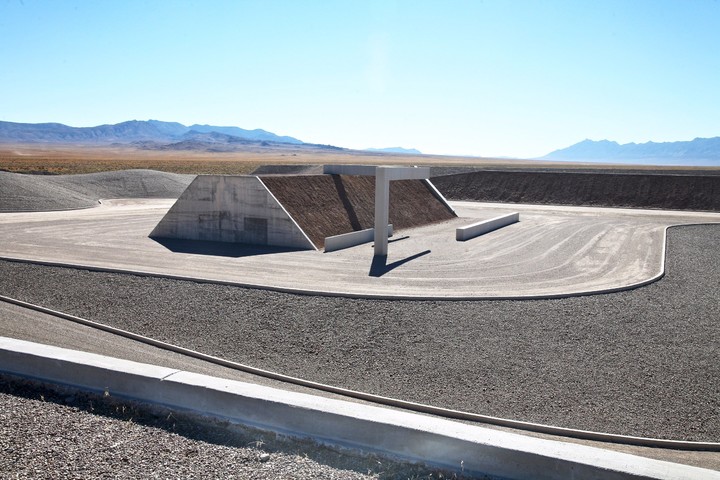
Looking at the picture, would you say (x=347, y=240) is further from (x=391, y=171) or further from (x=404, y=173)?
(x=404, y=173)

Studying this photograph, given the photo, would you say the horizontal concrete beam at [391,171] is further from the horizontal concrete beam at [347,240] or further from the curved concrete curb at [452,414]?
the curved concrete curb at [452,414]

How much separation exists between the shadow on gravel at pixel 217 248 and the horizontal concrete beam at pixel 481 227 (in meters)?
8.89

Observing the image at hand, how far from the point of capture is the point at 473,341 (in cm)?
1389

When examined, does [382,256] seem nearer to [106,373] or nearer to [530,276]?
[530,276]

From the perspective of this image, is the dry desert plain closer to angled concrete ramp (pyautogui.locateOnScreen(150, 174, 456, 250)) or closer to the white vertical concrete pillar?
the white vertical concrete pillar

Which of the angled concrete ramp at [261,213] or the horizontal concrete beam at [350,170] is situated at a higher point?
the horizontal concrete beam at [350,170]

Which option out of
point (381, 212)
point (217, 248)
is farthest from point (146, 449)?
point (217, 248)

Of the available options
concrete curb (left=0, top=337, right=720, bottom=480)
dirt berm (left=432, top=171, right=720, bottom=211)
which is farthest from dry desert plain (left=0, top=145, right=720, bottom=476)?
dirt berm (left=432, top=171, right=720, bottom=211)

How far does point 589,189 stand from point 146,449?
187ft

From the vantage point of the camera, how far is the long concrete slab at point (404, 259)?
60.5ft

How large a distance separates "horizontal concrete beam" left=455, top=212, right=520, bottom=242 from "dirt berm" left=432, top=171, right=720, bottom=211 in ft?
66.8

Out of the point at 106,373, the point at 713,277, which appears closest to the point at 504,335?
the point at 106,373

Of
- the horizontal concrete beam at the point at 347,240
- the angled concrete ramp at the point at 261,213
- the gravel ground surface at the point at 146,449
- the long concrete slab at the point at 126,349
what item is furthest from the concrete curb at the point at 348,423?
the angled concrete ramp at the point at 261,213

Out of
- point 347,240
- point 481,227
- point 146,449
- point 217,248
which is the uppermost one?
point 481,227
